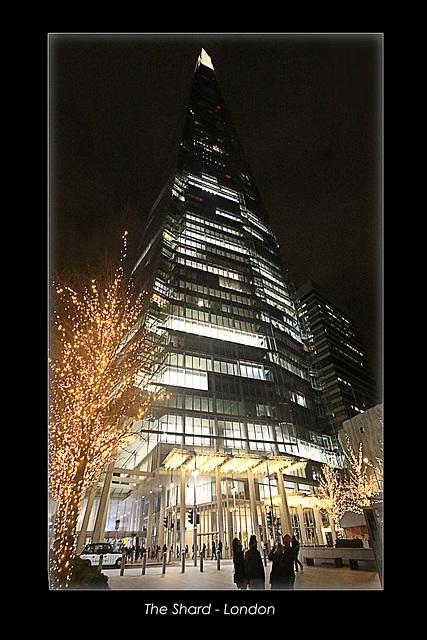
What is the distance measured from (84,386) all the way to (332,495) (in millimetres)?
32722

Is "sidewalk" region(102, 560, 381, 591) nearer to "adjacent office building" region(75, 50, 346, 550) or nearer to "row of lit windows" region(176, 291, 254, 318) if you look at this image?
"adjacent office building" region(75, 50, 346, 550)

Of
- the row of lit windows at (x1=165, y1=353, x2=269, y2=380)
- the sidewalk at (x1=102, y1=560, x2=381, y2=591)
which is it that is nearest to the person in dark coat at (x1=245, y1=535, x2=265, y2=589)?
the sidewalk at (x1=102, y1=560, x2=381, y2=591)

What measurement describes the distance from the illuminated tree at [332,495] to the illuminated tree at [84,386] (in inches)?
1206

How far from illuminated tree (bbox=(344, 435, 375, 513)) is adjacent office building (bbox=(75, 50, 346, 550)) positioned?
12.6 feet

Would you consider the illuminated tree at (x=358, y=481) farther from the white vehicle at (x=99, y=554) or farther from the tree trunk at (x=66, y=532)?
the tree trunk at (x=66, y=532)

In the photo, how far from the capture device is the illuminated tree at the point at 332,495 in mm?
33625

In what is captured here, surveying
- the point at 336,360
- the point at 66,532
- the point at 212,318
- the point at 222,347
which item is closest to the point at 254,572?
the point at 66,532

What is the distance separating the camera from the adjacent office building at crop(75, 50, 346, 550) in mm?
27312

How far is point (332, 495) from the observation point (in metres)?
33.5

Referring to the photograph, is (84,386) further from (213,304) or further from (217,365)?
(213,304)
